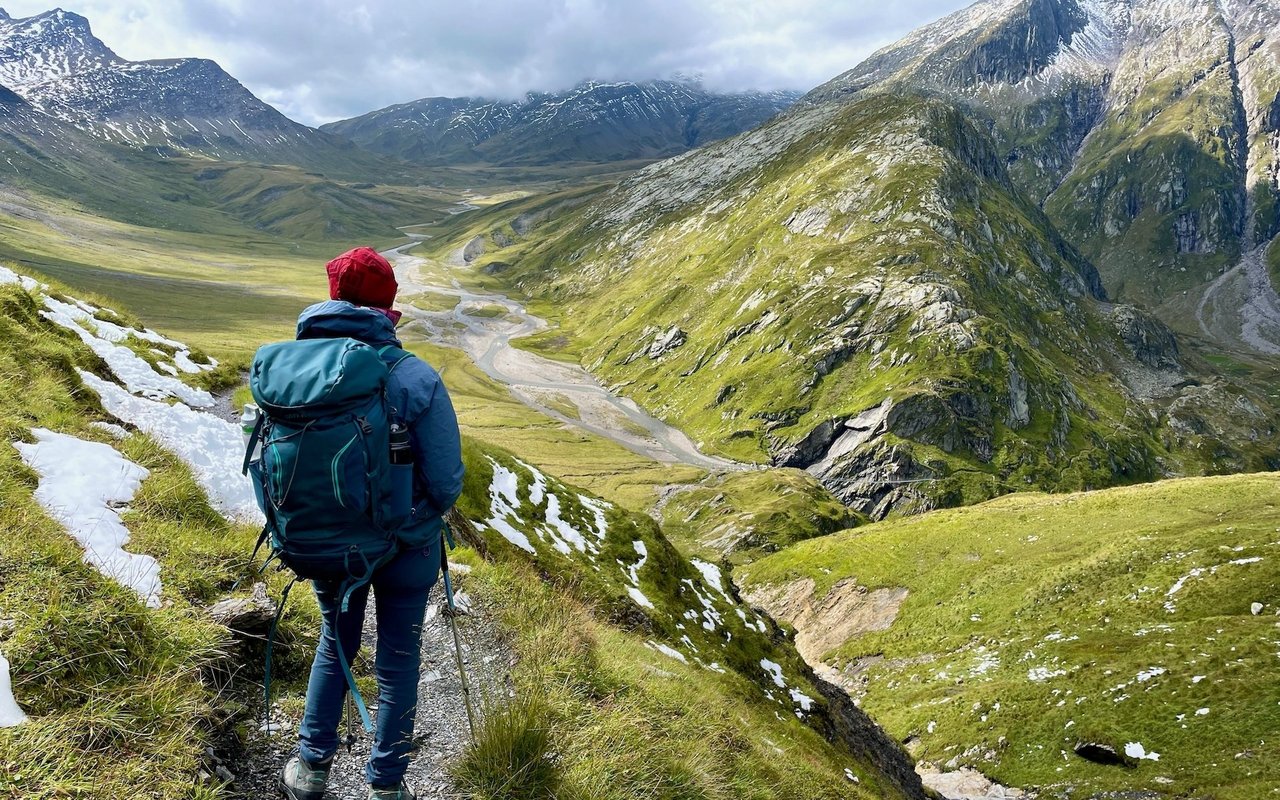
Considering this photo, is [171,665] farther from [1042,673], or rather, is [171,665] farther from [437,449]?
[1042,673]

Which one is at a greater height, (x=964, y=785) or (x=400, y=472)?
(x=400, y=472)

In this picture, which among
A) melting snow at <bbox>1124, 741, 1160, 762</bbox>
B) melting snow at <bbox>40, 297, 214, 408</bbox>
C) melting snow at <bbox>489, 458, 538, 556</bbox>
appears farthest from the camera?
melting snow at <bbox>489, 458, 538, 556</bbox>

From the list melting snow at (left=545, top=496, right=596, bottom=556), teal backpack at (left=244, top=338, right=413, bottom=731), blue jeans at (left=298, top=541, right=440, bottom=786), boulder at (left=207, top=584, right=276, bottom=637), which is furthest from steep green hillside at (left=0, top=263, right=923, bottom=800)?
melting snow at (left=545, top=496, right=596, bottom=556)

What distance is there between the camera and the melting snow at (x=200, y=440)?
12.1 metres

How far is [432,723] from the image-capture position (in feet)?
26.3

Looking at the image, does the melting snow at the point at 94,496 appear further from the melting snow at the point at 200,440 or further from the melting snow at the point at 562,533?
the melting snow at the point at 562,533

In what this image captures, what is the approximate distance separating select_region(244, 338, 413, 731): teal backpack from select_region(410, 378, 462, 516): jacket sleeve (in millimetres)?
256

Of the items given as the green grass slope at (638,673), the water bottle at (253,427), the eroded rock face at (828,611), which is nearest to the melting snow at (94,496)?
the water bottle at (253,427)

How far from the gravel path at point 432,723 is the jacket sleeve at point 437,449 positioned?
2409mm

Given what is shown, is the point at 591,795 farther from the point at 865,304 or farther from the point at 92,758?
the point at 865,304

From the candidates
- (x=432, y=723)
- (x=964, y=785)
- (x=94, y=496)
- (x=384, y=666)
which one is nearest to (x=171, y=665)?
(x=384, y=666)

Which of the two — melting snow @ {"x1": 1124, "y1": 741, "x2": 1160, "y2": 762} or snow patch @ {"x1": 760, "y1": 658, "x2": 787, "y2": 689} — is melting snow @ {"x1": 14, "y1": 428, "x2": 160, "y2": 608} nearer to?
snow patch @ {"x1": 760, "y1": 658, "x2": 787, "y2": 689}

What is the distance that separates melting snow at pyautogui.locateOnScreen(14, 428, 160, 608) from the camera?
7414mm

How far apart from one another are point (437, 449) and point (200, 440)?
42.7ft
